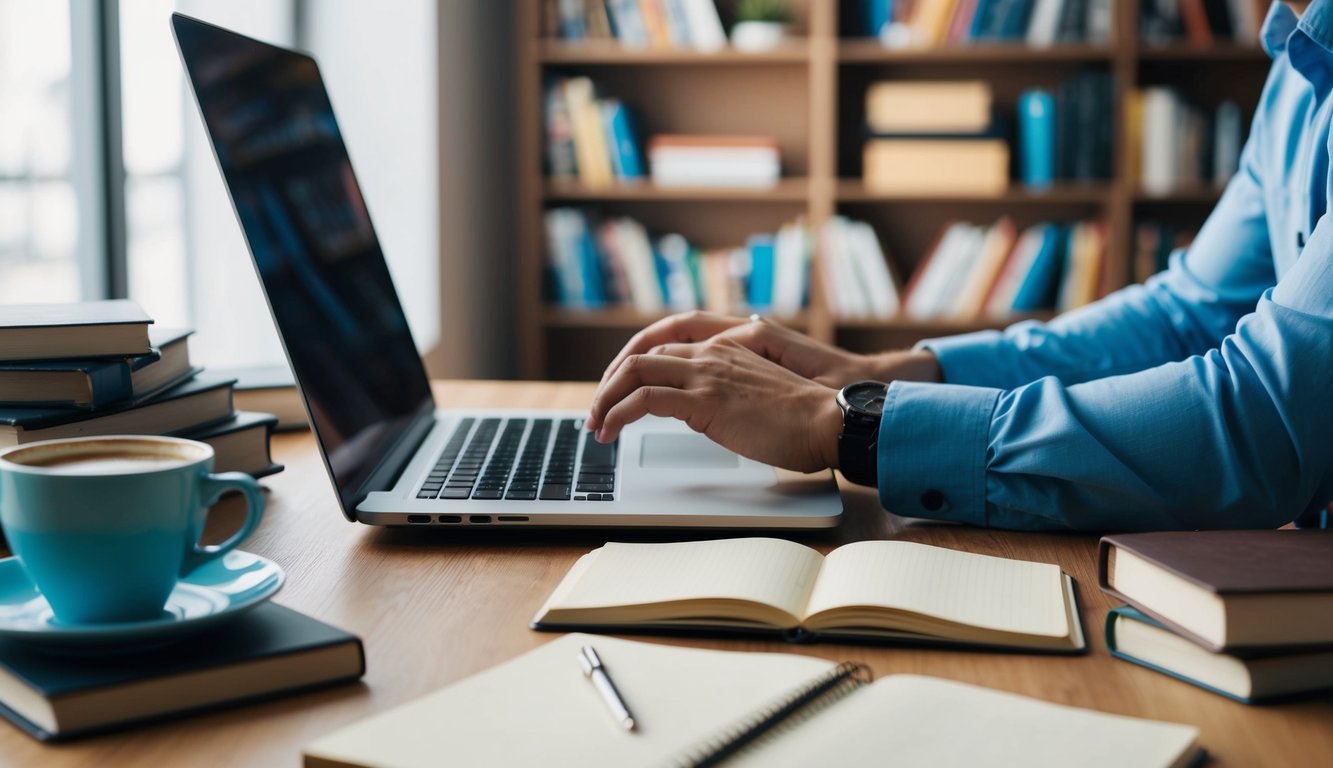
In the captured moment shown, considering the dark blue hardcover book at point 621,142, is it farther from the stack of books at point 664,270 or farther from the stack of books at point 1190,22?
the stack of books at point 1190,22

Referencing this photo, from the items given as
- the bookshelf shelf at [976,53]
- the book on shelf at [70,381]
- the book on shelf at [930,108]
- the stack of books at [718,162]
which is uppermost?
the bookshelf shelf at [976,53]

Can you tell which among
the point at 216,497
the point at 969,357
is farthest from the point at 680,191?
the point at 216,497

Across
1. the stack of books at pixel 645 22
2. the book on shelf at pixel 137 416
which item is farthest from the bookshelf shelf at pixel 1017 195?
the book on shelf at pixel 137 416

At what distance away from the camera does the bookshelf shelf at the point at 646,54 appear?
3053mm

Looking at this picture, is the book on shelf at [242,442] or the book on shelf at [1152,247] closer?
the book on shelf at [242,442]

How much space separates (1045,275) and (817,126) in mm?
675

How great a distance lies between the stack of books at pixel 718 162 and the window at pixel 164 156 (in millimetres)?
677

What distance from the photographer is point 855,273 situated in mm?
A: 3139

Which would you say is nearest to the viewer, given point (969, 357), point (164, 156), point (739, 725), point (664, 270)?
point (739, 725)

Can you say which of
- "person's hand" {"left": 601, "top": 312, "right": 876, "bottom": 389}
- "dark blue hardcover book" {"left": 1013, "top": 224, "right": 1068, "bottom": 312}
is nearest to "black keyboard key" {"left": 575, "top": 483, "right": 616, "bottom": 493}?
"person's hand" {"left": 601, "top": 312, "right": 876, "bottom": 389}

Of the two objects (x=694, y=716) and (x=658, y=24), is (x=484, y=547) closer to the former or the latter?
(x=694, y=716)

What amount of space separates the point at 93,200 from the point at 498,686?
1.38 meters

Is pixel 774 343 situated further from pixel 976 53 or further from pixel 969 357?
pixel 976 53

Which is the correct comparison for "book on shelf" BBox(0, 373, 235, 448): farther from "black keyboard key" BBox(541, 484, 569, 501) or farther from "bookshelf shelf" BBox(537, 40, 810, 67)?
"bookshelf shelf" BBox(537, 40, 810, 67)
